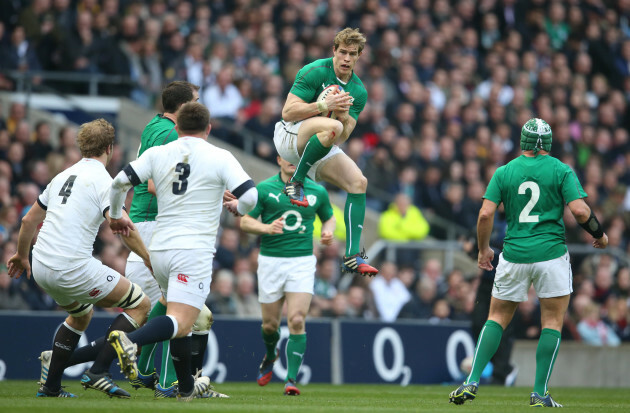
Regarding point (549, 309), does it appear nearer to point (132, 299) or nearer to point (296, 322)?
point (296, 322)

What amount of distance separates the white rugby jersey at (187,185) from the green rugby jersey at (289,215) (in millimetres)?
3308

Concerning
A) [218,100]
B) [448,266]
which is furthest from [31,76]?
[448,266]

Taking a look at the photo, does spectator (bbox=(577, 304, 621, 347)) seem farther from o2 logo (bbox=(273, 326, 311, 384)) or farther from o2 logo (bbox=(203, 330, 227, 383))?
o2 logo (bbox=(203, 330, 227, 383))

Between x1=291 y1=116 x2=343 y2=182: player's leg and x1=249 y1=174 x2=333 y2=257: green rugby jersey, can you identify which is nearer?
x1=291 y1=116 x2=343 y2=182: player's leg

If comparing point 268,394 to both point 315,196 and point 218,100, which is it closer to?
point 315,196

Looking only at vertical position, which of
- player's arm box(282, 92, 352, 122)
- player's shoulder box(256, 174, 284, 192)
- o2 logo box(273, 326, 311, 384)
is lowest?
o2 logo box(273, 326, 311, 384)

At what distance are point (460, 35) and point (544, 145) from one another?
13.6m

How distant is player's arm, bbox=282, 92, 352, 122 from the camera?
357 inches

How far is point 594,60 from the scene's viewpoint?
2461cm

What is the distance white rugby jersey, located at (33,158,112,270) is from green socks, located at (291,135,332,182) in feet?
5.71

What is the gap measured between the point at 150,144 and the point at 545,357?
154 inches

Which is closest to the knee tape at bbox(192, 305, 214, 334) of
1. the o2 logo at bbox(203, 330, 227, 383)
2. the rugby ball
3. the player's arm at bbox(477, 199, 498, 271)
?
the rugby ball

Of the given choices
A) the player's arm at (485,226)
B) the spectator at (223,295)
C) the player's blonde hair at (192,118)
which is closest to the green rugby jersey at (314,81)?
the player's blonde hair at (192,118)

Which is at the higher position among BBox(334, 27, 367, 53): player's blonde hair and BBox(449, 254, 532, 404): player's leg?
BBox(334, 27, 367, 53): player's blonde hair
